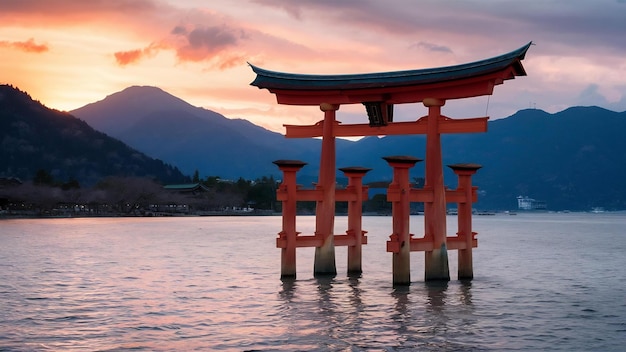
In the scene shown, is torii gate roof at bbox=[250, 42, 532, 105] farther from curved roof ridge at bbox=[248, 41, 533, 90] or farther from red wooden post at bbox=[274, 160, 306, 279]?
red wooden post at bbox=[274, 160, 306, 279]

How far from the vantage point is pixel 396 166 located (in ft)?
69.0

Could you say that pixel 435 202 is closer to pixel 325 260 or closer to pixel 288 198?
pixel 288 198

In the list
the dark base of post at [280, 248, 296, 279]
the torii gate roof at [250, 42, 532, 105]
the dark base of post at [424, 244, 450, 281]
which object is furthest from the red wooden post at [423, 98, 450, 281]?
the dark base of post at [280, 248, 296, 279]

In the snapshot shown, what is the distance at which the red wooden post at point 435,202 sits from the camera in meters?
21.5

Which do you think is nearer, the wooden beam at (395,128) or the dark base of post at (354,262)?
the wooden beam at (395,128)

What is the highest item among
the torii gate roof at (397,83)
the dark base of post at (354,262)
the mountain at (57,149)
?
the mountain at (57,149)

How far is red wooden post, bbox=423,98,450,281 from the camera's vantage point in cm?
2152

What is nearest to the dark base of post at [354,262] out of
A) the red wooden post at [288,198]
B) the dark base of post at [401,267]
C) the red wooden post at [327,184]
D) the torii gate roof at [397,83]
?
the red wooden post at [327,184]

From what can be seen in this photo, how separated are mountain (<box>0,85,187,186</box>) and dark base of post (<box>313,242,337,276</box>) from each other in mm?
129456

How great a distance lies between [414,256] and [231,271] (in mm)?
15376

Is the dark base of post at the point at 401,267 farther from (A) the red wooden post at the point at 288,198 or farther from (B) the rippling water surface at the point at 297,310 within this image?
(A) the red wooden post at the point at 288,198

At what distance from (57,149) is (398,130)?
5531 inches

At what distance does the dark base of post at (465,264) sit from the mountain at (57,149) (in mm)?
131361

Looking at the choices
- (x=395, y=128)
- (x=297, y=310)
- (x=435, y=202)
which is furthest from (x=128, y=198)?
(x=297, y=310)
